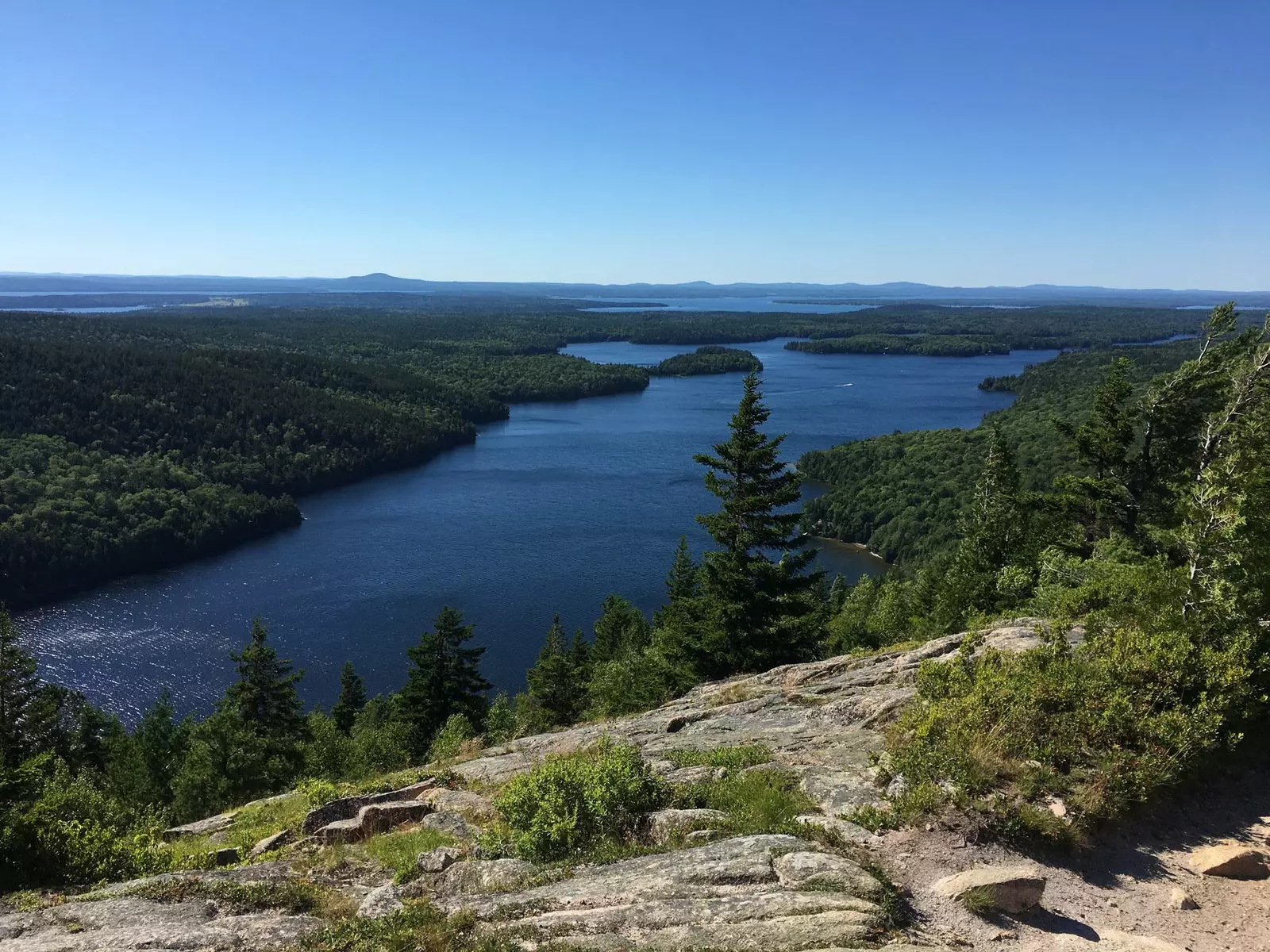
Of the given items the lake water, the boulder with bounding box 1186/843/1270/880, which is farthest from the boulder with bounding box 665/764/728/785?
the lake water

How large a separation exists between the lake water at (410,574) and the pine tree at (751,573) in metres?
33.3

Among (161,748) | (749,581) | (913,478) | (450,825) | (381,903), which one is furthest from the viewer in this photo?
(913,478)

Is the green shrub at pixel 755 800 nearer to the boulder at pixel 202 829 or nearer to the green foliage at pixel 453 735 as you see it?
the boulder at pixel 202 829

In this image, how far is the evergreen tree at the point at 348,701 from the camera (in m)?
40.7

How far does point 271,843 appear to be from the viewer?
9445mm

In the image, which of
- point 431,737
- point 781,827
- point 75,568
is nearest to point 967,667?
point 781,827

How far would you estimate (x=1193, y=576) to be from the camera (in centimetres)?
890

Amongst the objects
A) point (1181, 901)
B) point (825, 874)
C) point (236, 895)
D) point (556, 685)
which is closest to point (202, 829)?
point (236, 895)

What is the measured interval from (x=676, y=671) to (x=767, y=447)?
21.8ft

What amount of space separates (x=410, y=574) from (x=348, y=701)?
80.1ft

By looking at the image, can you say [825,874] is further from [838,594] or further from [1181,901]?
[838,594]

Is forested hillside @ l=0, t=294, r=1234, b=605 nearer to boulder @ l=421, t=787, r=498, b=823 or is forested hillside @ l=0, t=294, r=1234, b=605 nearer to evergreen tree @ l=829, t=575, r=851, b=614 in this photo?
evergreen tree @ l=829, t=575, r=851, b=614

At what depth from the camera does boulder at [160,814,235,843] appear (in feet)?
38.5

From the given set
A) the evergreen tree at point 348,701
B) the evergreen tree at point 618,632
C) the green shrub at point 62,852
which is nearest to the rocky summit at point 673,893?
the green shrub at point 62,852
